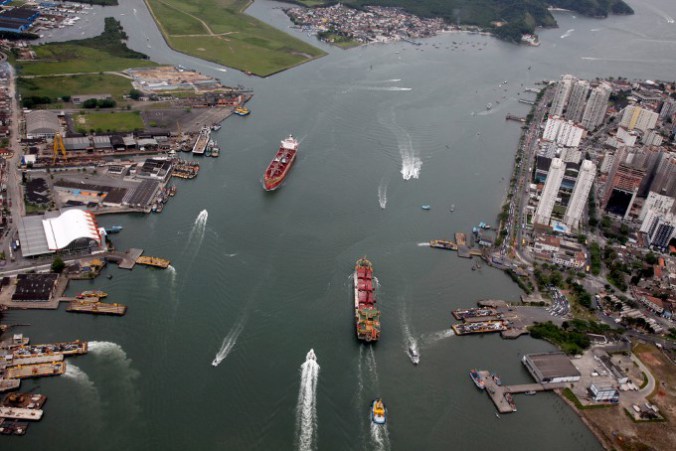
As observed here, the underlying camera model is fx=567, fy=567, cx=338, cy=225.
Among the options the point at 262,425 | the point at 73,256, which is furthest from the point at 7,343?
the point at 262,425

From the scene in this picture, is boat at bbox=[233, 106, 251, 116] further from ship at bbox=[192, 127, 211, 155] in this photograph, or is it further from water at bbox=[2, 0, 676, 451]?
ship at bbox=[192, 127, 211, 155]

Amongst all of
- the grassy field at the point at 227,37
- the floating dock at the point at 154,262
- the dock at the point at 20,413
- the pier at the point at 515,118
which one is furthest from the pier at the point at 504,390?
the grassy field at the point at 227,37

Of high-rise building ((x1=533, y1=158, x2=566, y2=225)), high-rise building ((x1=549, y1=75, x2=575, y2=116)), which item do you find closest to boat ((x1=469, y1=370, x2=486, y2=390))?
high-rise building ((x1=533, y1=158, x2=566, y2=225))

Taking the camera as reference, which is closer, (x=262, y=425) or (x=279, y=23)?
(x=262, y=425)

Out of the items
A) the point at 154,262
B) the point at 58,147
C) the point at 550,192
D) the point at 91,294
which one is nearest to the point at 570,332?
the point at 550,192

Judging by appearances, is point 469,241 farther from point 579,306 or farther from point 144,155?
point 144,155

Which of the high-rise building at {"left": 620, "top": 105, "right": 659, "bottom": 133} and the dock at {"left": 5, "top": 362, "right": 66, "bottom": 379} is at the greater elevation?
the high-rise building at {"left": 620, "top": 105, "right": 659, "bottom": 133}
